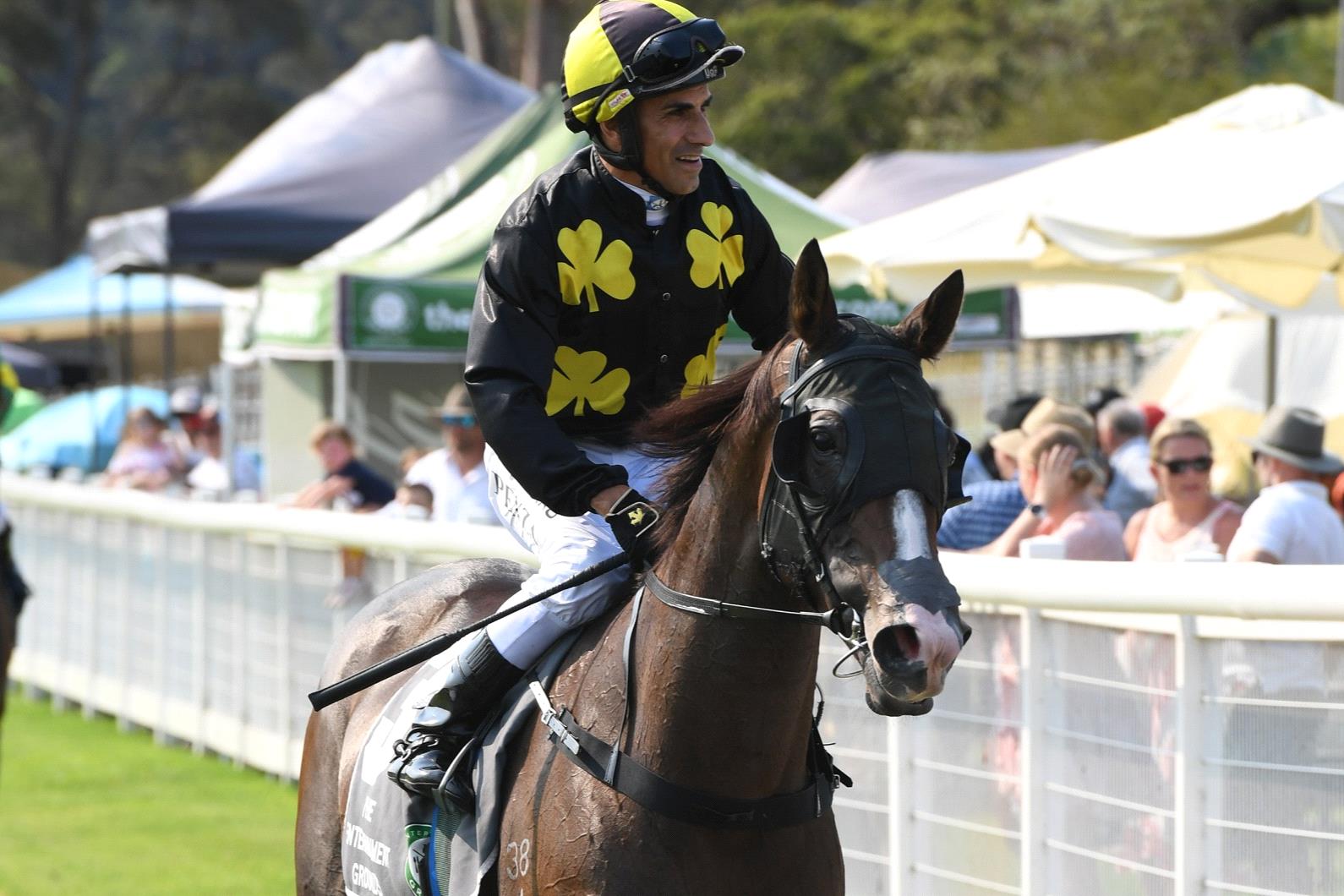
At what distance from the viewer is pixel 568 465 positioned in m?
3.40

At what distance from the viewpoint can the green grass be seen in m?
7.29

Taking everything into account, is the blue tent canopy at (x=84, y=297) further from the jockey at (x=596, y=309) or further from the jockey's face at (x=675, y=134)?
the jockey's face at (x=675, y=134)

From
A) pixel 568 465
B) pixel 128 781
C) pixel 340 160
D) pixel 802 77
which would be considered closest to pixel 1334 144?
pixel 568 465

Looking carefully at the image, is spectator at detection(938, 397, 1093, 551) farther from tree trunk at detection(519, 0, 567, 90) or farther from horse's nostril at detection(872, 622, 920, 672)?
tree trunk at detection(519, 0, 567, 90)

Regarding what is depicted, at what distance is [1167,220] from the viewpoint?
7.11 meters

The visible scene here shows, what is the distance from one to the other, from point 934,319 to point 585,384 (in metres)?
0.95

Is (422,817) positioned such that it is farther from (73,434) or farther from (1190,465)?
(73,434)

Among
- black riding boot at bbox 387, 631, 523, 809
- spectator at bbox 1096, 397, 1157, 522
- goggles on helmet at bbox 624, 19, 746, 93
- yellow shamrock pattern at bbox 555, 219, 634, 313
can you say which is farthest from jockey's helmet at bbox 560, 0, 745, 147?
spectator at bbox 1096, 397, 1157, 522

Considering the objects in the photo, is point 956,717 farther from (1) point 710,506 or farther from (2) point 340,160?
(2) point 340,160

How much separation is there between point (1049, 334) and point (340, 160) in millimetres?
5835

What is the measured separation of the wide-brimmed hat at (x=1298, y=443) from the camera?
20.7 ft

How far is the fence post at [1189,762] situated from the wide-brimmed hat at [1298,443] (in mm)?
1978

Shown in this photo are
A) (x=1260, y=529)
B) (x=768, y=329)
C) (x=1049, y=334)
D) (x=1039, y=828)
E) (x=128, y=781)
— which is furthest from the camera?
(x=1049, y=334)

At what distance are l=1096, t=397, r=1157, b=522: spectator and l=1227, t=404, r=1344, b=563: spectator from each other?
1.92 m
